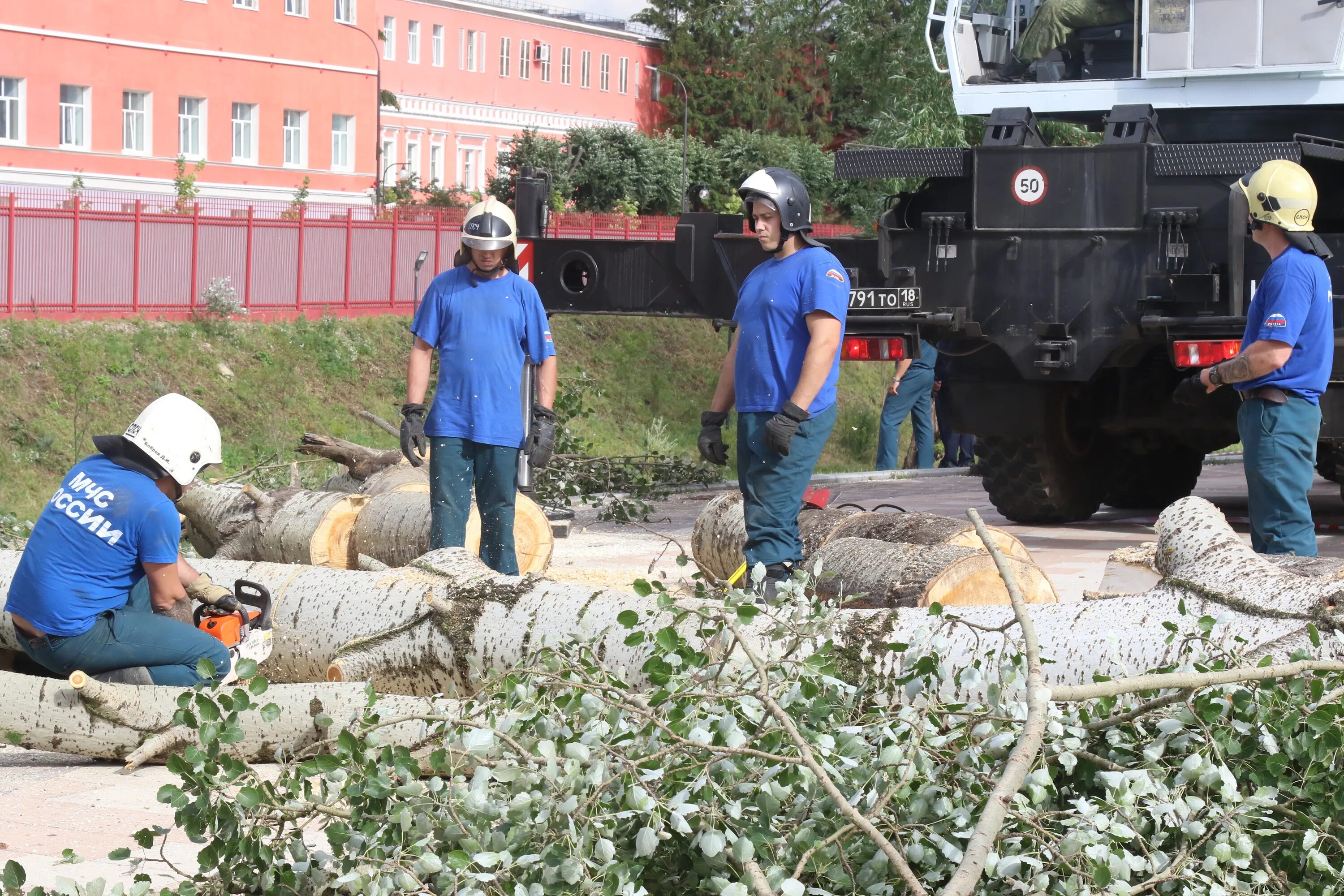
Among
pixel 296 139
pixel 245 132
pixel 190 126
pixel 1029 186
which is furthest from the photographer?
pixel 296 139

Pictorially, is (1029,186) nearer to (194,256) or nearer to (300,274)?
(194,256)

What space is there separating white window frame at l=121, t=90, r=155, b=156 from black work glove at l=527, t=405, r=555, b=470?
29.7m

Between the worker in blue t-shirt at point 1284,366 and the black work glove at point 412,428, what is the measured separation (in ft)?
10.3

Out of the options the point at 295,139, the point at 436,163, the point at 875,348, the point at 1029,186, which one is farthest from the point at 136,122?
the point at 1029,186

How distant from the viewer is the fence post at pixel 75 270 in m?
21.8

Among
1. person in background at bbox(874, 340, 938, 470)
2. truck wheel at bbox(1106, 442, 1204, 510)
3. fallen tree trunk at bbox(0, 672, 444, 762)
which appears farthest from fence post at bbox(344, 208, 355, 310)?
fallen tree trunk at bbox(0, 672, 444, 762)

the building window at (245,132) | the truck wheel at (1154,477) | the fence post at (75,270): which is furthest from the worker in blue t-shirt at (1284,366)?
the building window at (245,132)

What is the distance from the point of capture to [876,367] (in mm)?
31203

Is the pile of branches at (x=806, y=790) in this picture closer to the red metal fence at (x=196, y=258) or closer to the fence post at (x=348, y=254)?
the red metal fence at (x=196, y=258)

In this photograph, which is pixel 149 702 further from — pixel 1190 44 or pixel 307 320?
pixel 307 320

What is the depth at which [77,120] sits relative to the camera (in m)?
33.7

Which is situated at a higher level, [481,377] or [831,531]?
[481,377]

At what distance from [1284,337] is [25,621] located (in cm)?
431

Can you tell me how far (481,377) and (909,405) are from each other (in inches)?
280
